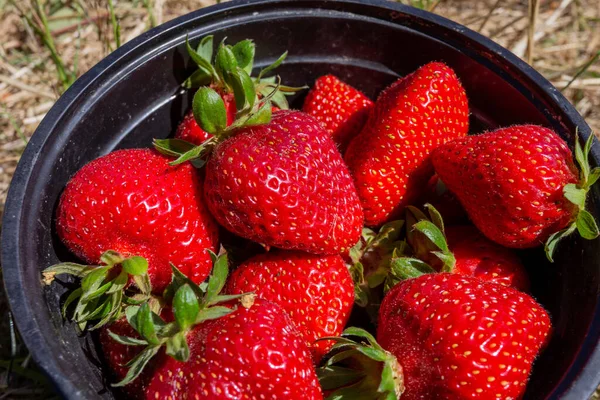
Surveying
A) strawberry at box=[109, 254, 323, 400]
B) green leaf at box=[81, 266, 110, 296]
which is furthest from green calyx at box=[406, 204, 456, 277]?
green leaf at box=[81, 266, 110, 296]

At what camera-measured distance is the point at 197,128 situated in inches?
55.4

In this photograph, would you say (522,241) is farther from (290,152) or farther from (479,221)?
(290,152)

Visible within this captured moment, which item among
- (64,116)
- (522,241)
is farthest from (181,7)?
(522,241)

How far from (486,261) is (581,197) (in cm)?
25

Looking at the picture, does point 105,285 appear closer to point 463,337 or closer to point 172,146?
point 172,146

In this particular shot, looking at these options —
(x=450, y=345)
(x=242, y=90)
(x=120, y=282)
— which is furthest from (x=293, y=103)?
(x=450, y=345)

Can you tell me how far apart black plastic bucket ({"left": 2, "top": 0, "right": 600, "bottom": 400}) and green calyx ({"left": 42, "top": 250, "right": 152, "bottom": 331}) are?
0.12 ft

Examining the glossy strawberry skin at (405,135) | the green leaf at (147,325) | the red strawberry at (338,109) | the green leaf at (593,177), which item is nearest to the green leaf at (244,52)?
the red strawberry at (338,109)

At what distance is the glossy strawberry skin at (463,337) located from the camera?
3.47 feet

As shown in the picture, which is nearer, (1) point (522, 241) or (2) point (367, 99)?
(1) point (522, 241)

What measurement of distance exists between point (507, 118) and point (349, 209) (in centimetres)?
49

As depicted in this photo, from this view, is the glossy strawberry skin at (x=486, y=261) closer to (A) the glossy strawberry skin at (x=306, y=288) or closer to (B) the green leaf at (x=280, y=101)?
(A) the glossy strawberry skin at (x=306, y=288)

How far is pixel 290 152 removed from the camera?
1198mm

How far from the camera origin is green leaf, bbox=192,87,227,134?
4.03ft
